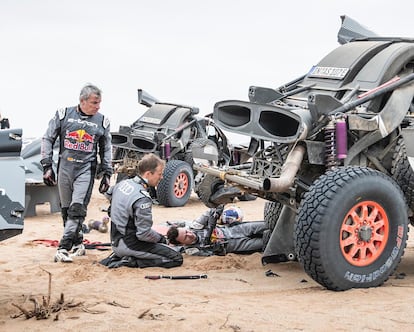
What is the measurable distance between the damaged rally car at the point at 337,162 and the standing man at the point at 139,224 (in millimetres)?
589

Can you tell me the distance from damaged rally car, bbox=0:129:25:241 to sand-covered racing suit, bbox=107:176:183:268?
2.30 m

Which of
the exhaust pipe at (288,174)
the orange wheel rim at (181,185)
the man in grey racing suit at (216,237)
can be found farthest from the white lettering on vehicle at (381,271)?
the orange wheel rim at (181,185)

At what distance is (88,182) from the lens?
726 cm

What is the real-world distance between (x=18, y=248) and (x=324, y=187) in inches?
144

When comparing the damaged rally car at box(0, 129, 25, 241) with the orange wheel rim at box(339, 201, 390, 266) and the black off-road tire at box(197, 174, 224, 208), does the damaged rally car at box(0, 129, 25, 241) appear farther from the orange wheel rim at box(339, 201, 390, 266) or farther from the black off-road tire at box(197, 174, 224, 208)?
the black off-road tire at box(197, 174, 224, 208)

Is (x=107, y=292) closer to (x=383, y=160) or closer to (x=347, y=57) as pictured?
(x=383, y=160)

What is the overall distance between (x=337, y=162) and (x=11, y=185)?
298 cm

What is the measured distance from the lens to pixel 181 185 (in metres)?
13.3

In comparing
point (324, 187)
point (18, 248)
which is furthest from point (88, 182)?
point (324, 187)

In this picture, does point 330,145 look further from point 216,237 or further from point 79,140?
point 79,140

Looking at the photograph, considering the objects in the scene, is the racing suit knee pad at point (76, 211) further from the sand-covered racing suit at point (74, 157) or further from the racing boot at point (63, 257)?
the racing boot at point (63, 257)

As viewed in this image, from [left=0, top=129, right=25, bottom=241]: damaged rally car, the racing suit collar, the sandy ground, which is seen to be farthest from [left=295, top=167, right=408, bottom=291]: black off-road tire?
[left=0, top=129, right=25, bottom=241]: damaged rally car

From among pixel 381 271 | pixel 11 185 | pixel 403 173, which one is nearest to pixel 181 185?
pixel 403 173

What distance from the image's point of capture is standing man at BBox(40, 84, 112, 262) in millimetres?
7191
